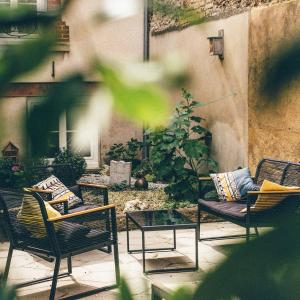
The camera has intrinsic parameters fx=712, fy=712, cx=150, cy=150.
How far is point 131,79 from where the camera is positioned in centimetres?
39

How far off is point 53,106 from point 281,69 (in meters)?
0.14

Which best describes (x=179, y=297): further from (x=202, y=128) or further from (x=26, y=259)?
(x=202, y=128)

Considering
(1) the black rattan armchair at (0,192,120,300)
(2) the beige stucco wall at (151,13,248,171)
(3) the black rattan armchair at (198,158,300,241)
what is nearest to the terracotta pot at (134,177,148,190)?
(2) the beige stucco wall at (151,13,248,171)

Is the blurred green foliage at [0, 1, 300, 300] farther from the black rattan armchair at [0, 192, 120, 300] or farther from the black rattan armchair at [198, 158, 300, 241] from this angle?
the black rattan armchair at [198, 158, 300, 241]

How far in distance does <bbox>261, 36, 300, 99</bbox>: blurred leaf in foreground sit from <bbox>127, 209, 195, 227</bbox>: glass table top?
480 cm

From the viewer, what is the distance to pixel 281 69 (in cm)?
43

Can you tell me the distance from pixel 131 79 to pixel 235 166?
788cm

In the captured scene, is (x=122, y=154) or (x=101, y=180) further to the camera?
(x=122, y=154)

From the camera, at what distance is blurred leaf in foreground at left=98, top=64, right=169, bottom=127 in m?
0.38

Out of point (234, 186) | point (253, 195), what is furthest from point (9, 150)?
point (234, 186)

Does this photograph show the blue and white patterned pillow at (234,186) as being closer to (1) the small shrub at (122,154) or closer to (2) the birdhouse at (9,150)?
(1) the small shrub at (122,154)

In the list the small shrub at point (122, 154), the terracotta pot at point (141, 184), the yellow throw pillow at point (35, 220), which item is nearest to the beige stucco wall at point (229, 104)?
the terracotta pot at point (141, 184)

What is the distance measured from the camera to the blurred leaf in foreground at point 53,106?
1.36 feet

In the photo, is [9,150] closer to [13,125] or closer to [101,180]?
[13,125]
